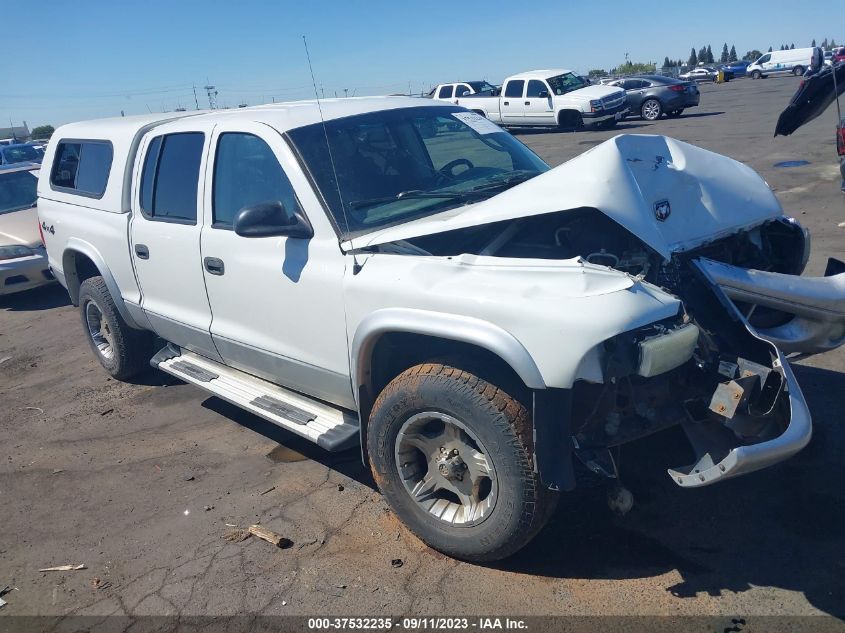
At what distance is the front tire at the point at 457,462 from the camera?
9.62ft

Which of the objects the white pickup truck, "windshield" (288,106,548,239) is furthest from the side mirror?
"windshield" (288,106,548,239)

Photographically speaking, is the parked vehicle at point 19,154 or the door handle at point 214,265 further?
the parked vehicle at point 19,154

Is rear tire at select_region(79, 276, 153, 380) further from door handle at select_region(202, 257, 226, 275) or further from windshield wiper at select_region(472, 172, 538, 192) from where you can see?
windshield wiper at select_region(472, 172, 538, 192)

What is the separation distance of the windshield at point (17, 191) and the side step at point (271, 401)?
6310 millimetres

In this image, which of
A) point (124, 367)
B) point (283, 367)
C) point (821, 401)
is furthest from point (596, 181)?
point (124, 367)

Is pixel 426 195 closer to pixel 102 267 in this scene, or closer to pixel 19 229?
pixel 102 267

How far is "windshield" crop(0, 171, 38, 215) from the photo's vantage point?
10062 millimetres

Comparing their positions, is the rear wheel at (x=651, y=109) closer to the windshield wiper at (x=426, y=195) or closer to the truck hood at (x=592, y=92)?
the truck hood at (x=592, y=92)

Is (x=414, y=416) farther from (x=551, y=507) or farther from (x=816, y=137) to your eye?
(x=816, y=137)

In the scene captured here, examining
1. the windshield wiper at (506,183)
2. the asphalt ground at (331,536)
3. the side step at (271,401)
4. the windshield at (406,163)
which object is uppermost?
the windshield at (406,163)

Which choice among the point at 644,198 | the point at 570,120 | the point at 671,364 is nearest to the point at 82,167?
the point at 644,198

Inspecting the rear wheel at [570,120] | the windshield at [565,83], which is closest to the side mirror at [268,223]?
the rear wheel at [570,120]

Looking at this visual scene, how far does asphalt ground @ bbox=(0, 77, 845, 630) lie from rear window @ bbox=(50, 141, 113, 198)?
5.85ft

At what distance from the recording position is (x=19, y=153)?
1897 centimetres
